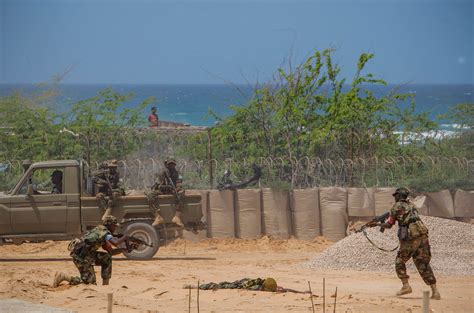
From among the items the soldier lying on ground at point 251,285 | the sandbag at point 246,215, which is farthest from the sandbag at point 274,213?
the soldier lying on ground at point 251,285

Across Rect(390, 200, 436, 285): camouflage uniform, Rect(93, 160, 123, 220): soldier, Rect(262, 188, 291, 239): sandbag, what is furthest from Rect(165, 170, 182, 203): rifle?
Rect(390, 200, 436, 285): camouflage uniform

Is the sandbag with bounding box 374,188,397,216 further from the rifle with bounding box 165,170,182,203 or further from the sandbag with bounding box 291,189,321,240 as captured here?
the rifle with bounding box 165,170,182,203

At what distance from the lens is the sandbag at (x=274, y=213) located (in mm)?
21453

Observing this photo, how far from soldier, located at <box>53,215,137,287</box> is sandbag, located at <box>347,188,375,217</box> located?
7546 mm

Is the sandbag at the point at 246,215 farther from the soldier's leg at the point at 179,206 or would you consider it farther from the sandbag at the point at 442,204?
the sandbag at the point at 442,204

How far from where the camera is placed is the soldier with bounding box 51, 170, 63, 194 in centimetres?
1870

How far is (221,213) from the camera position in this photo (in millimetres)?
21266

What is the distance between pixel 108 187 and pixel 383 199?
604 centimetres

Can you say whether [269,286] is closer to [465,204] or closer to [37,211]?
[37,211]

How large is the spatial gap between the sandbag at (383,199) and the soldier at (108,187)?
224 inches

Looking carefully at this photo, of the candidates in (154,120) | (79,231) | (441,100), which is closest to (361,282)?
(79,231)

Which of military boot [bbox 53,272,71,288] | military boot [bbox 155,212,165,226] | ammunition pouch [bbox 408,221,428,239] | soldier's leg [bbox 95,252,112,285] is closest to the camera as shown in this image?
ammunition pouch [bbox 408,221,428,239]

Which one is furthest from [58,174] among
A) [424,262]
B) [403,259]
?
[424,262]

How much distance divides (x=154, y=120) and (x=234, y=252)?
14872 millimetres
